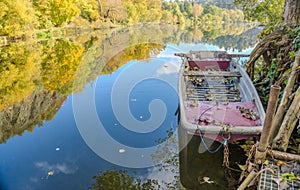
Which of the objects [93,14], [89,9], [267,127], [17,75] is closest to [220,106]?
[267,127]

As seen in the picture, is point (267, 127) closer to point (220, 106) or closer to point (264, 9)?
point (220, 106)

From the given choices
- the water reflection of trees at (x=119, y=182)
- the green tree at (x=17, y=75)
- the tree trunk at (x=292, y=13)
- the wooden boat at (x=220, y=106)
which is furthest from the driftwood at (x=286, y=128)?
the green tree at (x=17, y=75)

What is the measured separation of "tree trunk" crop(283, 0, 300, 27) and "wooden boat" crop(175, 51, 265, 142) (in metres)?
1.74

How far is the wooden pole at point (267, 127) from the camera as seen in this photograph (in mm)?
3146

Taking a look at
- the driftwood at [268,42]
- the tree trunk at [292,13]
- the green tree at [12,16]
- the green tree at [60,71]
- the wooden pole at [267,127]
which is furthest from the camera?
the green tree at [12,16]

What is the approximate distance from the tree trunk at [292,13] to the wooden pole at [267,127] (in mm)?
4560

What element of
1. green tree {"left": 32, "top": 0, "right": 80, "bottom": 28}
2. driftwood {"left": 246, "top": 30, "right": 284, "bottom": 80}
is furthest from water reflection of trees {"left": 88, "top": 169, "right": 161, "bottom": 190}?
green tree {"left": 32, "top": 0, "right": 80, "bottom": 28}

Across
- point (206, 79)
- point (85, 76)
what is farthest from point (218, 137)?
point (85, 76)

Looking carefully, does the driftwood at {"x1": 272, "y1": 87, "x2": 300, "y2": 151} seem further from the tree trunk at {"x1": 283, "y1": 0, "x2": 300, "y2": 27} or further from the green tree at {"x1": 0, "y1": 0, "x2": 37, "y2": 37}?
the green tree at {"x1": 0, "y1": 0, "x2": 37, "y2": 37}

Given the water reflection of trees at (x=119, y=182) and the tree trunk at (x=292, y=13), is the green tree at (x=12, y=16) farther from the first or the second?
the tree trunk at (x=292, y=13)

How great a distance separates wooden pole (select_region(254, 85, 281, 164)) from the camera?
10.3 ft

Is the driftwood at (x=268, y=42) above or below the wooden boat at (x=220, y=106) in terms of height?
above

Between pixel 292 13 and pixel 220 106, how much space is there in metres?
3.43

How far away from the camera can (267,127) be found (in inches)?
129
